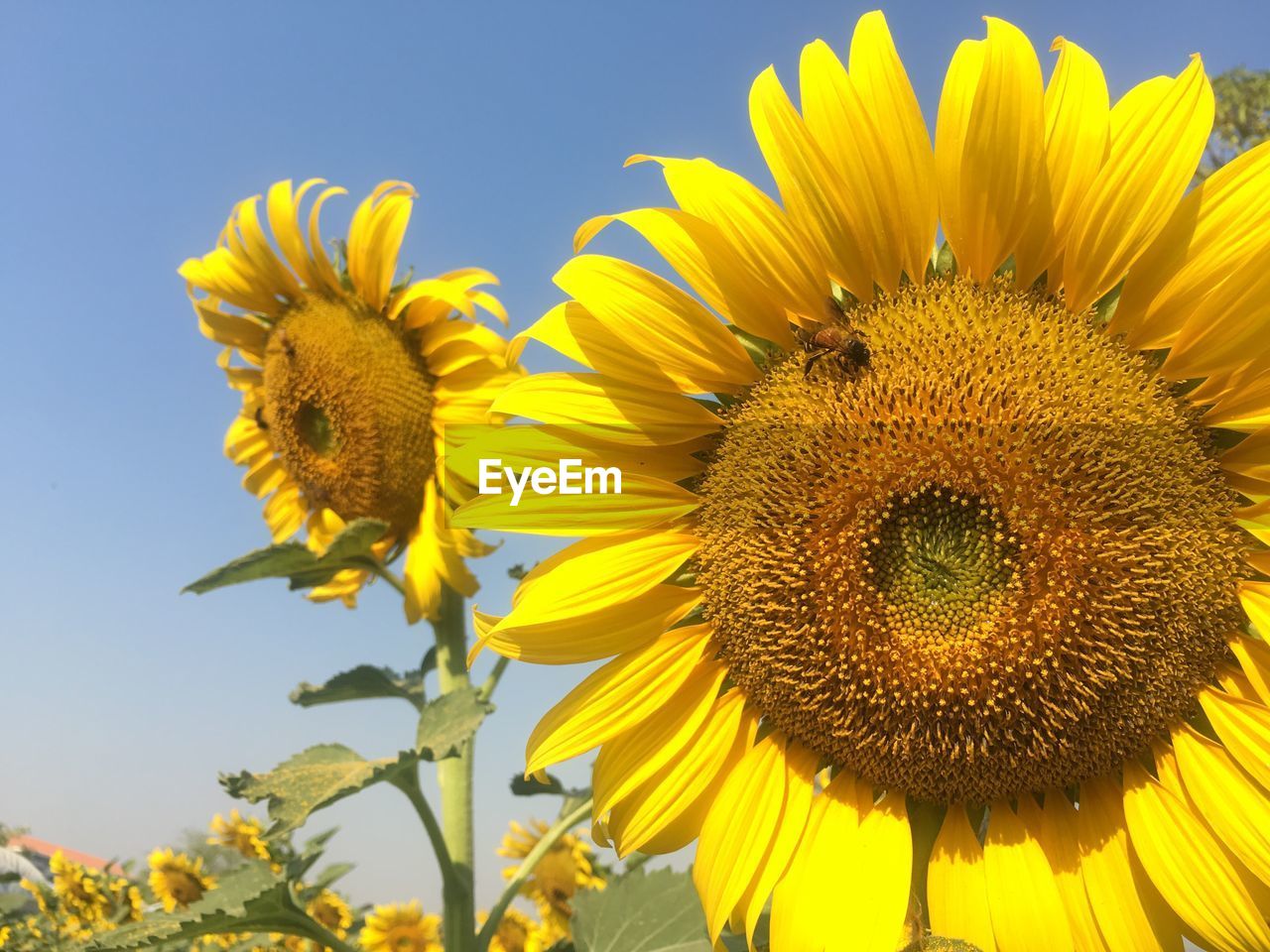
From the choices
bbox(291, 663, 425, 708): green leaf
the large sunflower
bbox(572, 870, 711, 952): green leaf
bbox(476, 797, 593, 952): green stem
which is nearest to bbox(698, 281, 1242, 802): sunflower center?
the large sunflower

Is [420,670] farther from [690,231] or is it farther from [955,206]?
[955,206]

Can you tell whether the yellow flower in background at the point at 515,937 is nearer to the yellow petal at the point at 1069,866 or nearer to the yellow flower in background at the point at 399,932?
the yellow flower in background at the point at 399,932

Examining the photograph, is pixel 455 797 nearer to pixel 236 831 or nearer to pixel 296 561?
pixel 296 561

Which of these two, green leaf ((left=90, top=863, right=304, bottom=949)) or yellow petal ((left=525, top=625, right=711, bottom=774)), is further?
green leaf ((left=90, top=863, right=304, bottom=949))

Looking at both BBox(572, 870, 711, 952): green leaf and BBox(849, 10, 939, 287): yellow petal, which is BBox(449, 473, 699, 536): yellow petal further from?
BBox(572, 870, 711, 952): green leaf

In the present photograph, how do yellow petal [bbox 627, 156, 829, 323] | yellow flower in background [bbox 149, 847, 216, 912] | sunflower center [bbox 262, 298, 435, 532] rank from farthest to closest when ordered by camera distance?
yellow flower in background [bbox 149, 847, 216, 912]
sunflower center [bbox 262, 298, 435, 532]
yellow petal [bbox 627, 156, 829, 323]

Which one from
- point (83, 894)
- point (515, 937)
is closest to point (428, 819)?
point (515, 937)

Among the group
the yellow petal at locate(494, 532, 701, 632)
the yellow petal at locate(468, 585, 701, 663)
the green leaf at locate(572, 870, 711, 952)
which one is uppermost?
the yellow petal at locate(494, 532, 701, 632)
